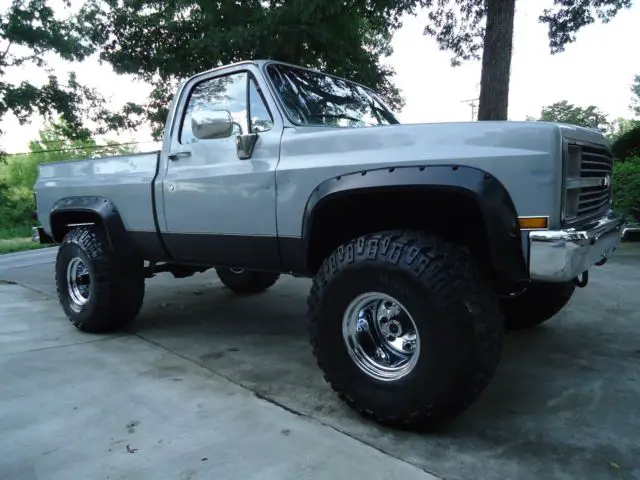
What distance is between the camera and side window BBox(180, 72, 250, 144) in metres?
3.33

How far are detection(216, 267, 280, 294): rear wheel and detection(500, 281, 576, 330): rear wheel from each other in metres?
2.68

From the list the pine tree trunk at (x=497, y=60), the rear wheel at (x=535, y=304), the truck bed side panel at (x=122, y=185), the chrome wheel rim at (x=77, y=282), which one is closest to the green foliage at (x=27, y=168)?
the pine tree trunk at (x=497, y=60)

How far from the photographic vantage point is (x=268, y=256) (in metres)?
3.13

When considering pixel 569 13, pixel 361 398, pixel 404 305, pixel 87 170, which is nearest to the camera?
pixel 404 305

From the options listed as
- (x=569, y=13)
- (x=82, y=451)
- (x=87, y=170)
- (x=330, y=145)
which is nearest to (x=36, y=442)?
(x=82, y=451)

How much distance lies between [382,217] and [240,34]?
679cm

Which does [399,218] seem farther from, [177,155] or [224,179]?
[177,155]

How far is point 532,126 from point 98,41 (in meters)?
12.0

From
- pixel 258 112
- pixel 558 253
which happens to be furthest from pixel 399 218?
pixel 258 112

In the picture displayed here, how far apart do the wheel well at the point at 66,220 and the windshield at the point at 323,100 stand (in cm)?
212

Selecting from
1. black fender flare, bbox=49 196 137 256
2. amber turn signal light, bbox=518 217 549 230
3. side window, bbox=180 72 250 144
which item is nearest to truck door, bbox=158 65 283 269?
side window, bbox=180 72 250 144

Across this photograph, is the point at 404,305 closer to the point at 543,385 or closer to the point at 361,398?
the point at 361,398

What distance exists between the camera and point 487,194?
7.16 ft

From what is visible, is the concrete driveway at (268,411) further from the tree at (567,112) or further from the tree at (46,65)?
the tree at (567,112)
